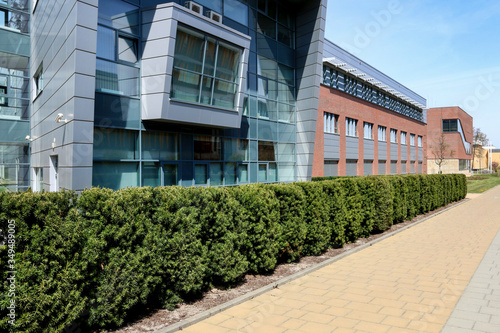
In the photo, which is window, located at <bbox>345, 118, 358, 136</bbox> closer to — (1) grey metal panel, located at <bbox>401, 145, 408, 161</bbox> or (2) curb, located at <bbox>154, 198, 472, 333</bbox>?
(1) grey metal panel, located at <bbox>401, 145, 408, 161</bbox>

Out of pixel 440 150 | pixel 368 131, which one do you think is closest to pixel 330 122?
pixel 368 131

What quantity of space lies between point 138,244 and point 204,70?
8.87 metres

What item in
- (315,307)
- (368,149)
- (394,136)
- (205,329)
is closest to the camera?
(205,329)

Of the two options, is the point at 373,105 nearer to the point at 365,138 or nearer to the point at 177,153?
the point at 365,138

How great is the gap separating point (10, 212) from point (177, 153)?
29.8 ft

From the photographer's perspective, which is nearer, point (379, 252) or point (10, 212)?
point (10, 212)

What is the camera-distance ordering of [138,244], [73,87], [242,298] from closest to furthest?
[138,244] → [242,298] → [73,87]

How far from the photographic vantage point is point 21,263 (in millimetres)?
4387

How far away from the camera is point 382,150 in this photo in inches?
1612

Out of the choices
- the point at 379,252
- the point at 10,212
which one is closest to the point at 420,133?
the point at 379,252

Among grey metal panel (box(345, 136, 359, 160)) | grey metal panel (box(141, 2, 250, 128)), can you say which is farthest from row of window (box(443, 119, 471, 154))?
grey metal panel (box(141, 2, 250, 128))

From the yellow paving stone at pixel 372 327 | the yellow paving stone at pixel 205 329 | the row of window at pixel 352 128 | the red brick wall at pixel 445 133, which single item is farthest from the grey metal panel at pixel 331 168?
the red brick wall at pixel 445 133

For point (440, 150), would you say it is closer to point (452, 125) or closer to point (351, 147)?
point (452, 125)

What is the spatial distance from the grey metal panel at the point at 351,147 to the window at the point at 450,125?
5275cm
